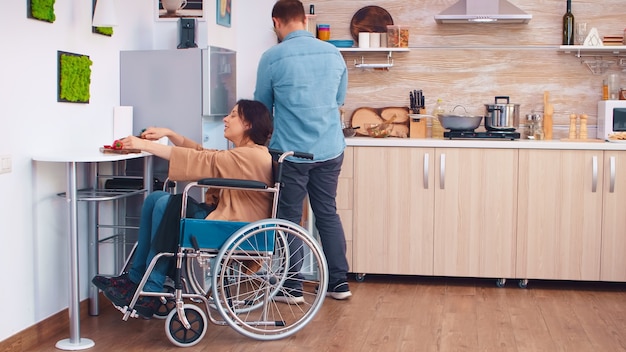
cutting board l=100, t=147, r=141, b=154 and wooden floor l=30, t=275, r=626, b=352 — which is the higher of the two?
cutting board l=100, t=147, r=141, b=154

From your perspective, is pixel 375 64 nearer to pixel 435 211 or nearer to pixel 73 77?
pixel 435 211

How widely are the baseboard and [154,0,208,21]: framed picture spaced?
Result: 5.55ft

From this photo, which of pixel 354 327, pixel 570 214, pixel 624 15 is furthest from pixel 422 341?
pixel 624 15

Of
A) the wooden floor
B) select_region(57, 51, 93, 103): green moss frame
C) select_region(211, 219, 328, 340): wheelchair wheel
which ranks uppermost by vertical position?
select_region(57, 51, 93, 103): green moss frame

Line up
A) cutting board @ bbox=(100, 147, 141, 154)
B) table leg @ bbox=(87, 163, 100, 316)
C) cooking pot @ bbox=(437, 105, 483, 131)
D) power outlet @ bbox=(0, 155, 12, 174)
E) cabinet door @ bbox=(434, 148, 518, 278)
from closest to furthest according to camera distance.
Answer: power outlet @ bbox=(0, 155, 12, 174), cutting board @ bbox=(100, 147, 141, 154), table leg @ bbox=(87, 163, 100, 316), cabinet door @ bbox=(434, 148, 518, 278), cooking pot @ bbox=(437, 105, 483, 131)

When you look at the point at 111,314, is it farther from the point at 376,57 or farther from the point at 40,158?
the point at 376,57

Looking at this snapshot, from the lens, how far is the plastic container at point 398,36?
5.15 meters

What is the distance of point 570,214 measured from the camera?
466 centimetres

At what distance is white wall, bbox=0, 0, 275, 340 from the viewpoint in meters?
3.35

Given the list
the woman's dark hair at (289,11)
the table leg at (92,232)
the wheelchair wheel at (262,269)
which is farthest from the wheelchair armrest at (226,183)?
the woman's dark hair at (289,11)

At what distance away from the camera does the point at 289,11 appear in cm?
411

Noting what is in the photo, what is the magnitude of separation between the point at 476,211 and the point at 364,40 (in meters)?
1.24

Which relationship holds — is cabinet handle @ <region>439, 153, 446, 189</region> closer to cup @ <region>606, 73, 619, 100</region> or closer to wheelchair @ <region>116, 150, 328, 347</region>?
cup @ <region>606, 73, 619, 100</region>

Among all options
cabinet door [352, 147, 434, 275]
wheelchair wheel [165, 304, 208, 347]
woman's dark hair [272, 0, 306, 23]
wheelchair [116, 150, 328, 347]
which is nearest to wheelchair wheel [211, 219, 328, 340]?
wheelchair [116, 150, 328, 347]
